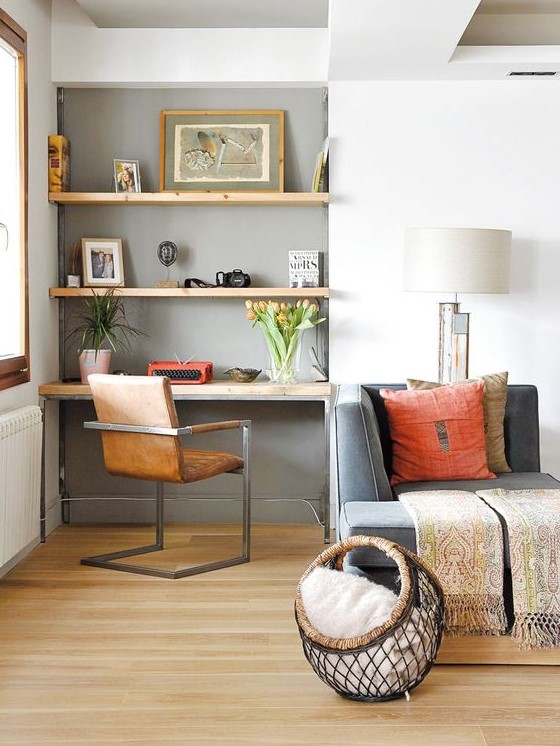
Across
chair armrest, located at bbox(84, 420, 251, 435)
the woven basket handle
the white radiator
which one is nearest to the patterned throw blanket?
the woven basket handle

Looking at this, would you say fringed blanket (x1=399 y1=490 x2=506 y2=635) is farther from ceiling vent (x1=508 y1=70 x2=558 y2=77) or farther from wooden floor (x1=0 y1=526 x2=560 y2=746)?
ceiling vent (x1=508 y1=70 x2=558 y2=77)

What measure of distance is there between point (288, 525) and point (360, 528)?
1.88 m

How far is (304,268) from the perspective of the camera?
4.93 metres

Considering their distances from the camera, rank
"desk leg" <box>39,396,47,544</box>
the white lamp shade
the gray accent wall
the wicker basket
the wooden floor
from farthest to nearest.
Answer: the gray accent wall
"desk leg" <box>39,396,47,544</box>
the white lamp shade
the wicker basket
the wooden floor

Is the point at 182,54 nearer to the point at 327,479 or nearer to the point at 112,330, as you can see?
the point at 112,330

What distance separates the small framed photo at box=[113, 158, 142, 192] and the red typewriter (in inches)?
36.8

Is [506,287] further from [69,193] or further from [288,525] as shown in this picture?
[69,193]

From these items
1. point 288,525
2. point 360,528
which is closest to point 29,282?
point 288,525

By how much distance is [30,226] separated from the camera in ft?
14.8

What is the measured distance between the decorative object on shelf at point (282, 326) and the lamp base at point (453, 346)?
2.03 feet

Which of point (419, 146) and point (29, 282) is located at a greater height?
point (419, 146)

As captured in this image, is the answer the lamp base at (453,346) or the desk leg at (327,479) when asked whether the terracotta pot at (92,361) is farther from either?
the lamp base at (453,346)

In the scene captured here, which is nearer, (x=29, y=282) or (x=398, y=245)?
(x=29, y=282)

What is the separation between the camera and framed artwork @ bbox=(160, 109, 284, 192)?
16.2ft
